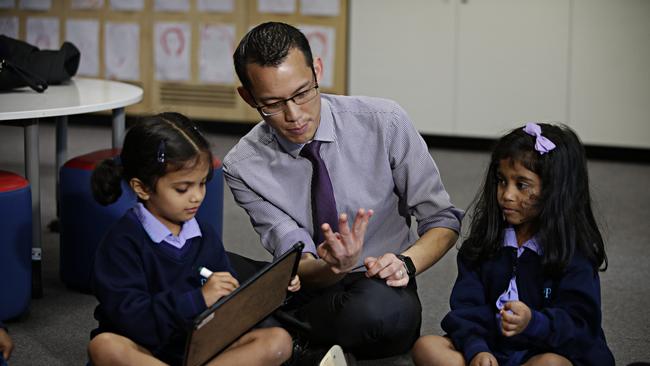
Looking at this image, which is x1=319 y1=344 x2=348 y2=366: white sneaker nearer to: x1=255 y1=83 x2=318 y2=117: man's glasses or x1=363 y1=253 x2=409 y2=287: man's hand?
x1=363 y1=253 x2=409 y2=287: man's hand

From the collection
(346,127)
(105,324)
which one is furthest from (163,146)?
(346,127)

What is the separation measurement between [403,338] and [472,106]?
2.79m

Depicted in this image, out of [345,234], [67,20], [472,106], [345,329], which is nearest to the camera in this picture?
[345,234]

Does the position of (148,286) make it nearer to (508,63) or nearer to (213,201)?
(213,201)

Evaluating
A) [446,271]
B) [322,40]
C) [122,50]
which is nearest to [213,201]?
[446,271]

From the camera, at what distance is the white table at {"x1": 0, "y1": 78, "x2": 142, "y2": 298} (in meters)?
2.56

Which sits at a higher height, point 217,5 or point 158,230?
point 217,5

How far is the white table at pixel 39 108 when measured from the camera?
2557 millimetres

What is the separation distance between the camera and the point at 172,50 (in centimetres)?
514

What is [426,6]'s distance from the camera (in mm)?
4699

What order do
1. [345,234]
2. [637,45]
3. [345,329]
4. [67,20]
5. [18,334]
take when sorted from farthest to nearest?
[67,20], [637,45], [18,334], [345,329], [345,234]

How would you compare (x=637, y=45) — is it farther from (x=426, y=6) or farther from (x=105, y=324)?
(x=105, y=324)

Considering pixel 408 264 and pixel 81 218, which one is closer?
pixel 408 264

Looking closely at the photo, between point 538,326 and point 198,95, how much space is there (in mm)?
3612
